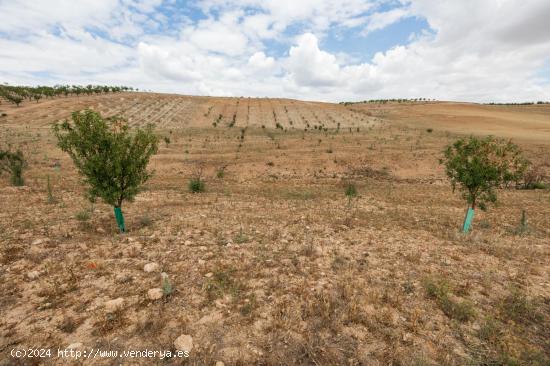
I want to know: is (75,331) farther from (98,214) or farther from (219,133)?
(219,133)

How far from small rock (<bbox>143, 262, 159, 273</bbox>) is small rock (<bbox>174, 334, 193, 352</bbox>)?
2.29 metres

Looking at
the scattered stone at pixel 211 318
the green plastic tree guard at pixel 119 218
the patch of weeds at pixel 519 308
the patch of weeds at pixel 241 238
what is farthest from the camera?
the green plastic tree guard at pixel 119 218

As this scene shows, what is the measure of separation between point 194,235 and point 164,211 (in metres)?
3.60

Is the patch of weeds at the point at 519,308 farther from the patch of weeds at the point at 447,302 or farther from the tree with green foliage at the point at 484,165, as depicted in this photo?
the tree with green foliage at the point at 484,165

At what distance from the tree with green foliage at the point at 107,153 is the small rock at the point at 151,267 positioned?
292cm

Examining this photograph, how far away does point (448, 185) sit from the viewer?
18.9m

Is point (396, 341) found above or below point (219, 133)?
below

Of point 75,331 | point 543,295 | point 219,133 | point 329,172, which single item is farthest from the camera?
point 219,133

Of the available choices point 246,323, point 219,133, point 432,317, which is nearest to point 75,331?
point 246,323

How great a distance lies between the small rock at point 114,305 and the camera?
15.5 feet

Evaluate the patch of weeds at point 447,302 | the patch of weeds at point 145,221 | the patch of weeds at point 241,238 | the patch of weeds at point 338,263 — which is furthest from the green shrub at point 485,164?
the patch of weeds at point 145,221

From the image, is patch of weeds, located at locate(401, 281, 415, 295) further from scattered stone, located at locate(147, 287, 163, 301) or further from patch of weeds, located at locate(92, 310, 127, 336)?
patch of weeds, located at locate(92, 310, 127, 336)

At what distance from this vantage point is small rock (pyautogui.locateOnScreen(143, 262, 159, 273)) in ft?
19.9

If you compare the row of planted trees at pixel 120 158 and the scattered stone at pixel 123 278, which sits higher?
the row of planted trees at pixel 120 158
